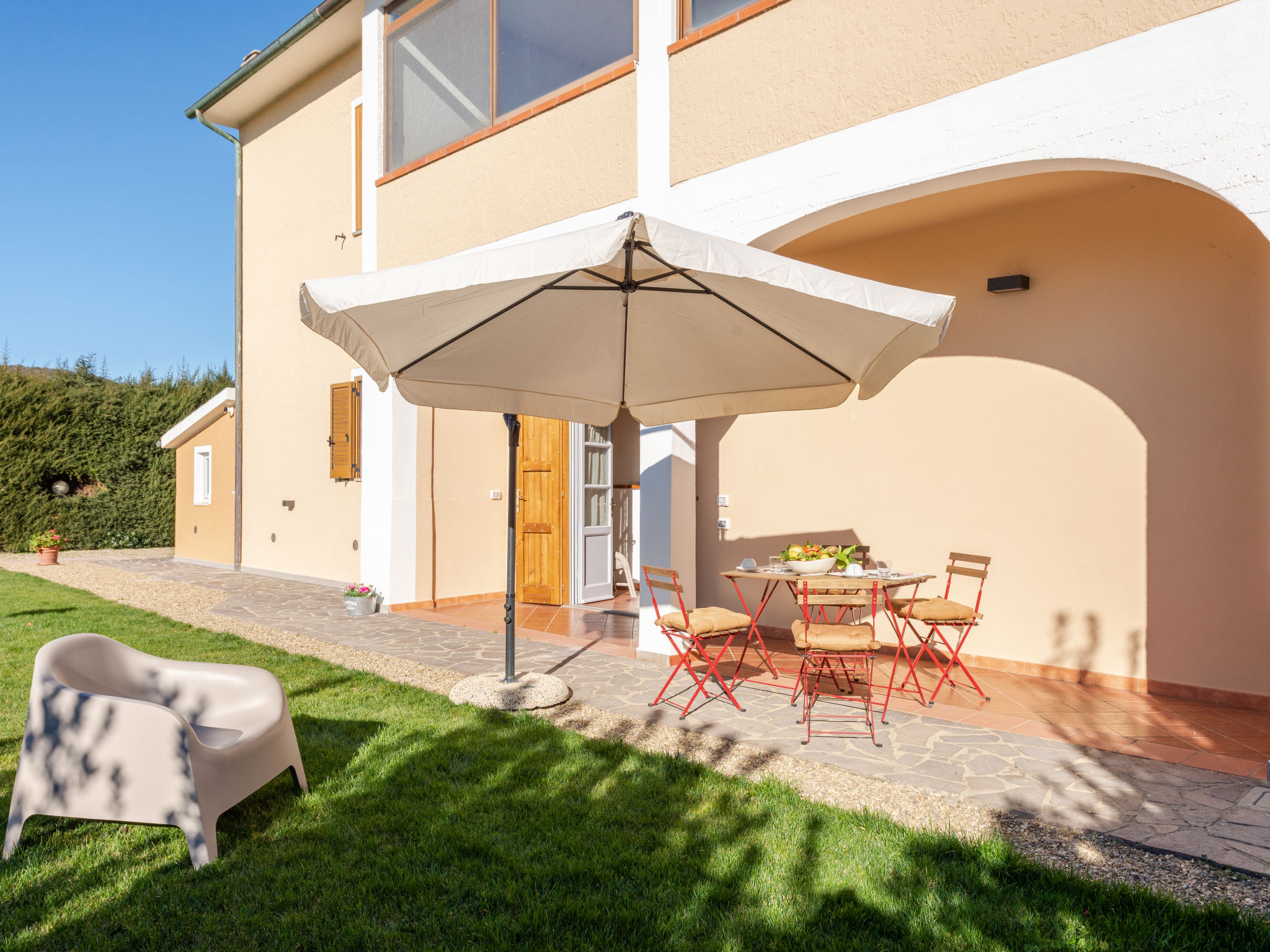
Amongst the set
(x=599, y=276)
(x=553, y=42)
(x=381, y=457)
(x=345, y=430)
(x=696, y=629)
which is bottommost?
(x=696, y=629)

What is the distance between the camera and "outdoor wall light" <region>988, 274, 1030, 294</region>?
558cm

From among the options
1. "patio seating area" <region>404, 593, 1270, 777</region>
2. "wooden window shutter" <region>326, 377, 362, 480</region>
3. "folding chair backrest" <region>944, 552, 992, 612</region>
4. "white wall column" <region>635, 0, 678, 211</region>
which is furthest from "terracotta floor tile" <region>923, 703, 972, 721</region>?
"wooden window shutter" <region>326, 377, 362, 480</region>

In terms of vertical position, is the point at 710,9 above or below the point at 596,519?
above

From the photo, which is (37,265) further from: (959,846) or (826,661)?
(959,846)

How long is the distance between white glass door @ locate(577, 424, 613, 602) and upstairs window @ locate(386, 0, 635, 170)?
134 inches

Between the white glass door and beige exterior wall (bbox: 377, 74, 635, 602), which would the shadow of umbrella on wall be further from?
the white glass door

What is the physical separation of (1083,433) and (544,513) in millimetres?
5318

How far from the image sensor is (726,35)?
550cm

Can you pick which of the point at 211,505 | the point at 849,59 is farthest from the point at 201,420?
the point at 849,59

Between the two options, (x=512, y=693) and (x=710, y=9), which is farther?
(x=710, y=9)

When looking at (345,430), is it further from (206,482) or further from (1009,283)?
(1009,283)

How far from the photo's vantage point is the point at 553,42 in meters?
6.70

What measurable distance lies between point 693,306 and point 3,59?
20.4 meters

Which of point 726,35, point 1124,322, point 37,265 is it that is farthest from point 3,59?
point 1124,322
